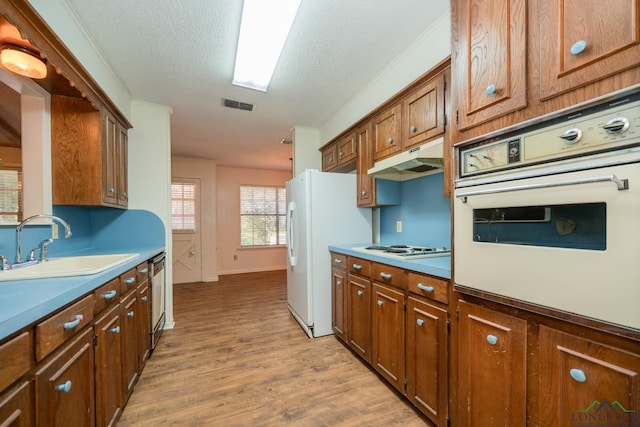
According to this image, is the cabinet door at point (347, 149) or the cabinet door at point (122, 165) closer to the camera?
the cabinet door at point (122, 165)

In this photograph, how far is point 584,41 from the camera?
787 mm

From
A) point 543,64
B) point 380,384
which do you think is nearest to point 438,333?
point 380,384

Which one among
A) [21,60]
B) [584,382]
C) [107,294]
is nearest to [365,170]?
[584,382]

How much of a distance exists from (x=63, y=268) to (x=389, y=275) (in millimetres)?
2142

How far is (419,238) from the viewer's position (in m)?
2.29

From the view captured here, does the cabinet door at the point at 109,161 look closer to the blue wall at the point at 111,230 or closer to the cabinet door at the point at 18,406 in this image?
the blue wall at the point at 111,230

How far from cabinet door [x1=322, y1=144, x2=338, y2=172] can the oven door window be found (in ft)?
7.31

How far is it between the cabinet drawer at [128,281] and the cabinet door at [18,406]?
0.83 metres

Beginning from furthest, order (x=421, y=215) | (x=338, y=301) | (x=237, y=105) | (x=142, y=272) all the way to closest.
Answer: (x=237, y=105) < (x=338, y=301) < (x=421, y=215) < (x=142, y=272)

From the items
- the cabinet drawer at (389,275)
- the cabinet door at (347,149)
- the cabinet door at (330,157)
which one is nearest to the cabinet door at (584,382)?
the cabinet drawer at (389,275)

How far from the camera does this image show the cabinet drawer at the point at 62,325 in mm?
814

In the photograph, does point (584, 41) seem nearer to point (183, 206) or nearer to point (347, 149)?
point (347, 149)

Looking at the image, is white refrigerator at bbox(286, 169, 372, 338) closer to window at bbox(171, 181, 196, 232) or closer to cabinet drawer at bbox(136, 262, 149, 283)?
cabinet drawer at bbox(136, 262, 149, 283)

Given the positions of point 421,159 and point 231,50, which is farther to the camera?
point 231,50
